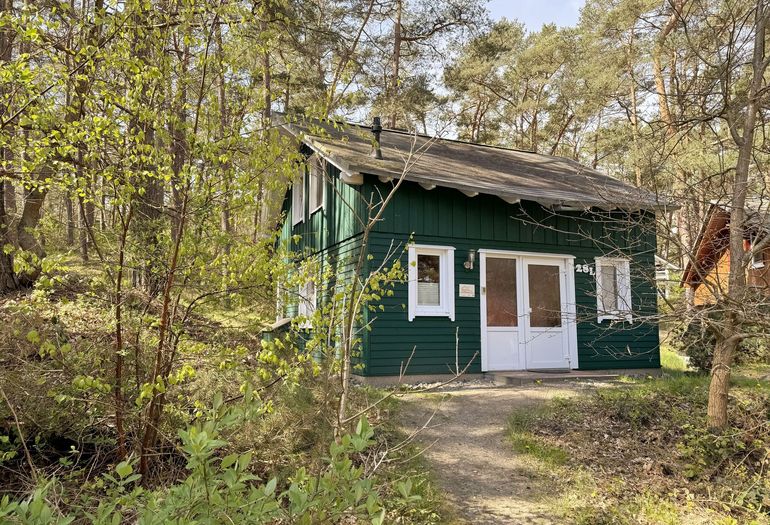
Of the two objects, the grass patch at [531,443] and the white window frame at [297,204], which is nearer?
the grass patch at [531,443]

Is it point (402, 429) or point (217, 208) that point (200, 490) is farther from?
point (402, 429)

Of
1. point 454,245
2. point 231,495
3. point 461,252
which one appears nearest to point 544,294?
point 461,252

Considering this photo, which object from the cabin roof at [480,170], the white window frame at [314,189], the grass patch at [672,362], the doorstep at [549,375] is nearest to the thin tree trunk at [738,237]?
the cabin roof at [480,170]

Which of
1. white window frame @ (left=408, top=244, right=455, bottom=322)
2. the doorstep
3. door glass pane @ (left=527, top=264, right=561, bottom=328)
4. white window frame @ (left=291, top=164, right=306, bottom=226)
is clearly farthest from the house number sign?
white window frame @ (left=291, top=164, right=306, bottom=226)

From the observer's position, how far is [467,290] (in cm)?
884

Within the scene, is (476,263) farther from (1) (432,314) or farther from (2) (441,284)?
(1) (432,314)

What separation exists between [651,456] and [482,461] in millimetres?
1717

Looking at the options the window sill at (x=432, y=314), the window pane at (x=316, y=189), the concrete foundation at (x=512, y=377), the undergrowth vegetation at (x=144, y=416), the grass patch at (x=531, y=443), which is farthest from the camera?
the window pane at (x=316, y=189)

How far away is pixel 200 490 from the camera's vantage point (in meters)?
1.70

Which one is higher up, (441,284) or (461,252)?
(461,252)

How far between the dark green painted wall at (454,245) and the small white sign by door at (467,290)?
3.1 inches

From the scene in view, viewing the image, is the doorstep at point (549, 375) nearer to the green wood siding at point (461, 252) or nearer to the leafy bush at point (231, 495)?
the green wood siding at point (461, 252)

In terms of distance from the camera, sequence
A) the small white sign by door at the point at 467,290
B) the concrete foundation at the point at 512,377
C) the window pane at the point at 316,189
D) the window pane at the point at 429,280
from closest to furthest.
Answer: the concrete foundation at the point at 512,377 < the window pane at the point at 429,280 < the small white sign by door at the point at 467,290 < the window pane at the point at 316,189

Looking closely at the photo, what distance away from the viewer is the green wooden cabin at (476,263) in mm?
8281
